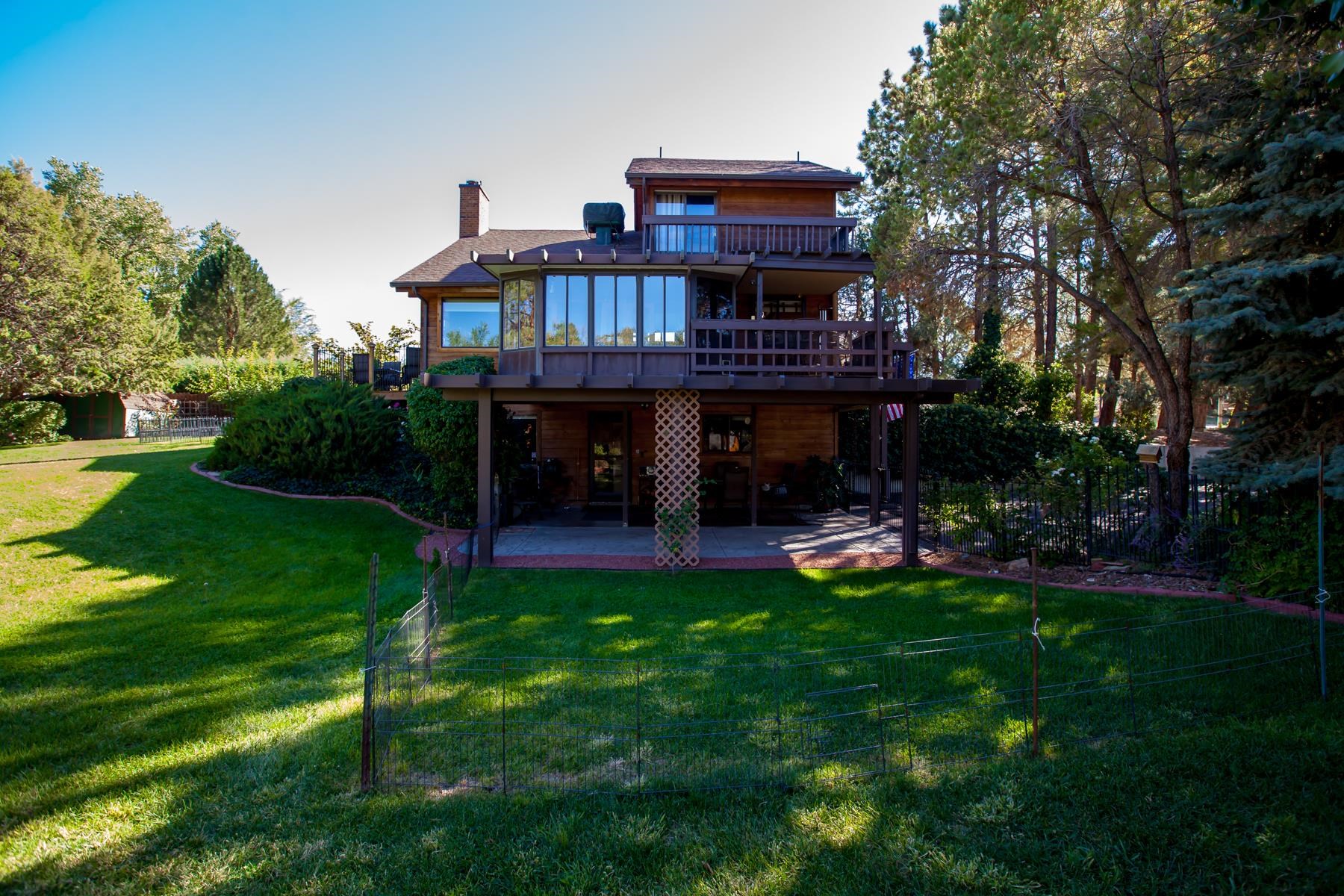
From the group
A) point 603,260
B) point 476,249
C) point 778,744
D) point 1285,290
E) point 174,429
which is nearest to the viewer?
point 778,744

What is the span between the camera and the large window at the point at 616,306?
43.4ft

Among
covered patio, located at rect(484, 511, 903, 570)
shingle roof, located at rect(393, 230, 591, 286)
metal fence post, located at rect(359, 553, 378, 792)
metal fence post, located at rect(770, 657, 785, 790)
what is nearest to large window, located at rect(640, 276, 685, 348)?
covered patio, located at rect(484, 511, 903, 570)

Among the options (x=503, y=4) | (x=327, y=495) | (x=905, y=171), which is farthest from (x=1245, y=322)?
(x=327, y=495)

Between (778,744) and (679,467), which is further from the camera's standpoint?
(679,467)

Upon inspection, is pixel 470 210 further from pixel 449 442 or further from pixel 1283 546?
pixel 1283 546

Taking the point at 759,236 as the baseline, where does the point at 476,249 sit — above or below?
above

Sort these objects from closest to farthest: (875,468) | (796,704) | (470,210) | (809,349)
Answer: (796,704), (809,349), (875,468), (470,210)

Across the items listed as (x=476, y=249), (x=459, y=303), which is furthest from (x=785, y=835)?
(x=476, y=249)

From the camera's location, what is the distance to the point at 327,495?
1423cm

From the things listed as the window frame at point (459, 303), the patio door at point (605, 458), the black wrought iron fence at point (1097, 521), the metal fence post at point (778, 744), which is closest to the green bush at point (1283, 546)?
the black wrought iron fence at point (1097, 521)

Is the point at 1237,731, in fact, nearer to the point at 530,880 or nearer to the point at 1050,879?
the point at 1050,879

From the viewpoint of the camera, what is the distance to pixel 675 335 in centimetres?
1338

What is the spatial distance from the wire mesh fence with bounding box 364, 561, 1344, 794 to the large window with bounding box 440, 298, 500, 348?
12087 mm

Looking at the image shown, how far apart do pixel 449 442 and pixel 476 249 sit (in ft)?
26.2
